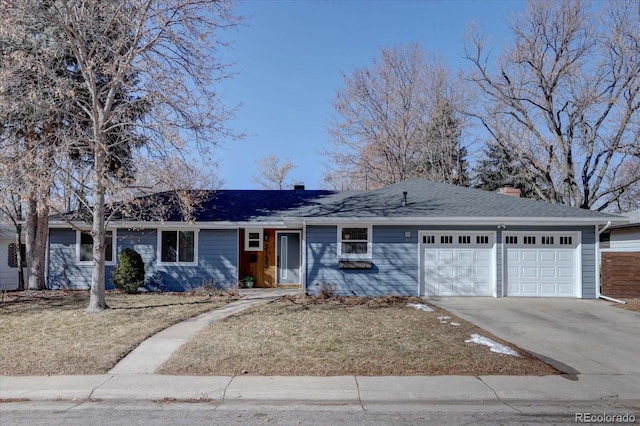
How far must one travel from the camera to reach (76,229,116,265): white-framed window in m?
16.5

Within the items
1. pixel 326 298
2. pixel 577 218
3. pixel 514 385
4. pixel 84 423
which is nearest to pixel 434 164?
pixel 577 218

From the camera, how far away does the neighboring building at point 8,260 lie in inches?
874

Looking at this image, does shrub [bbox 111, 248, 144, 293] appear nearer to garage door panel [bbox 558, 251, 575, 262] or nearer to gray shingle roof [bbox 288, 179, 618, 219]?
gray shingle roof [bbox 288, 179, 618, 219]

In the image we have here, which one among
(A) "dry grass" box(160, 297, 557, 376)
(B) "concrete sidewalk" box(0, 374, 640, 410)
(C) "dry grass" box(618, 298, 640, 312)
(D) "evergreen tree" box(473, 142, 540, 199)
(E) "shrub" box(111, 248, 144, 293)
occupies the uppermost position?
(D) "evergreen tree" box(473, 142, 540, 199)

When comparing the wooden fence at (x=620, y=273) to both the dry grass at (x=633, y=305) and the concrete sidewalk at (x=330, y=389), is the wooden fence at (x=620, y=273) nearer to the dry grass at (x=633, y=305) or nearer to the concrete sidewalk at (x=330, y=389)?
the dry grass at (x=633, y=305)

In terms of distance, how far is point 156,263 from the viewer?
16.5 meters

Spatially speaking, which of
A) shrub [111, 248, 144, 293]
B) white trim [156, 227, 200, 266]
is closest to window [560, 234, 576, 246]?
white trim [156, 227, 200, 266]

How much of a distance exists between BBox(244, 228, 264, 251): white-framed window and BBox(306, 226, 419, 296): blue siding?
271 centimetres

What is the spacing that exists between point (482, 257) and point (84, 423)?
13.0 m

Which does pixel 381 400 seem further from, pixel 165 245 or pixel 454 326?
pixel 165 245

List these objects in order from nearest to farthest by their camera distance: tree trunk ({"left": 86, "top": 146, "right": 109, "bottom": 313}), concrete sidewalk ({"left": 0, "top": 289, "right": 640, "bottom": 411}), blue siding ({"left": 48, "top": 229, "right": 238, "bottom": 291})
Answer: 1. concrete sidewalk ({"left": 0, "top": 289, "right": 640, "bottom": 411})
2. tree trunk ({"left": 86, "top": 146, "right": 109, "bottom": 313})
3. blue siding ({"left": 48, "top": 229, "right": 238, "bottom": 291})

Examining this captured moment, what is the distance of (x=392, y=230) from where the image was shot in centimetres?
1528

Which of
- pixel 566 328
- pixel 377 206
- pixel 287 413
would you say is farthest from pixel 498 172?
pixel 287 413

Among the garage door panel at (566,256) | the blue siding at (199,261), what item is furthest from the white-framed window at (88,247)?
the garage door panel at (566,256)
